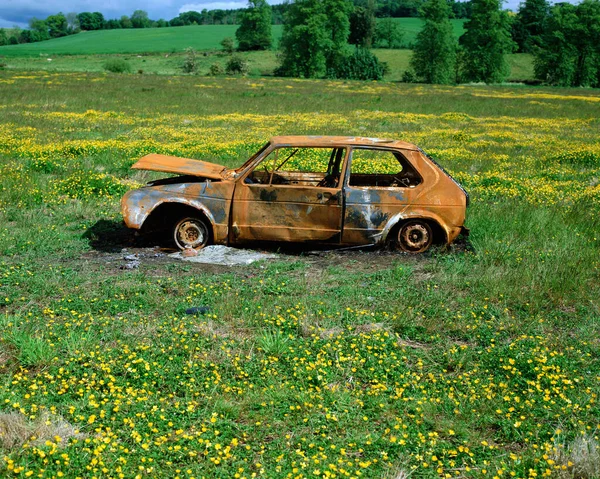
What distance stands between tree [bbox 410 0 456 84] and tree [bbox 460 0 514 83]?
257 cm

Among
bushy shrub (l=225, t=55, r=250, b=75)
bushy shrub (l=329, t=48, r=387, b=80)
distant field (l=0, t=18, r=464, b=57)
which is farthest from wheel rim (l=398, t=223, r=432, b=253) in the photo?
distant field (l=0, t=18, r=464, b=57)

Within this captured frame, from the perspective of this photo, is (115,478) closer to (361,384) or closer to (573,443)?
(361,384)

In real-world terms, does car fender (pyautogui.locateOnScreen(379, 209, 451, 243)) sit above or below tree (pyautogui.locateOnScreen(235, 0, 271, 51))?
below

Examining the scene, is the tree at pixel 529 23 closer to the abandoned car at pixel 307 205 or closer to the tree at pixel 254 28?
the tree at pixel 254 28

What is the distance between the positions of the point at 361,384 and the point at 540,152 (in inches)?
614

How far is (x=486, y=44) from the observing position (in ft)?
274

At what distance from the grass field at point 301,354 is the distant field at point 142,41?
91.9m

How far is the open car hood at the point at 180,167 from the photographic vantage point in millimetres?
8172

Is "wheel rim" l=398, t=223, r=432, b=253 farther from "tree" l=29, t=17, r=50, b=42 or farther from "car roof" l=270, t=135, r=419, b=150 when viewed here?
"tree" l=29, t=17, r=50, b=42

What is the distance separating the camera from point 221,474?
12.8 ft

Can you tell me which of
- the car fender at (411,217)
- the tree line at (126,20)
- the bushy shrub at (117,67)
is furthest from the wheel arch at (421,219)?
the tree line at (126,20)

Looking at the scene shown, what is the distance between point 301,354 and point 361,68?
79.9 m

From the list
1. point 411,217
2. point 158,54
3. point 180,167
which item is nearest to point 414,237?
point 411,217

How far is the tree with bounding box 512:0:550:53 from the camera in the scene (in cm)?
10681
